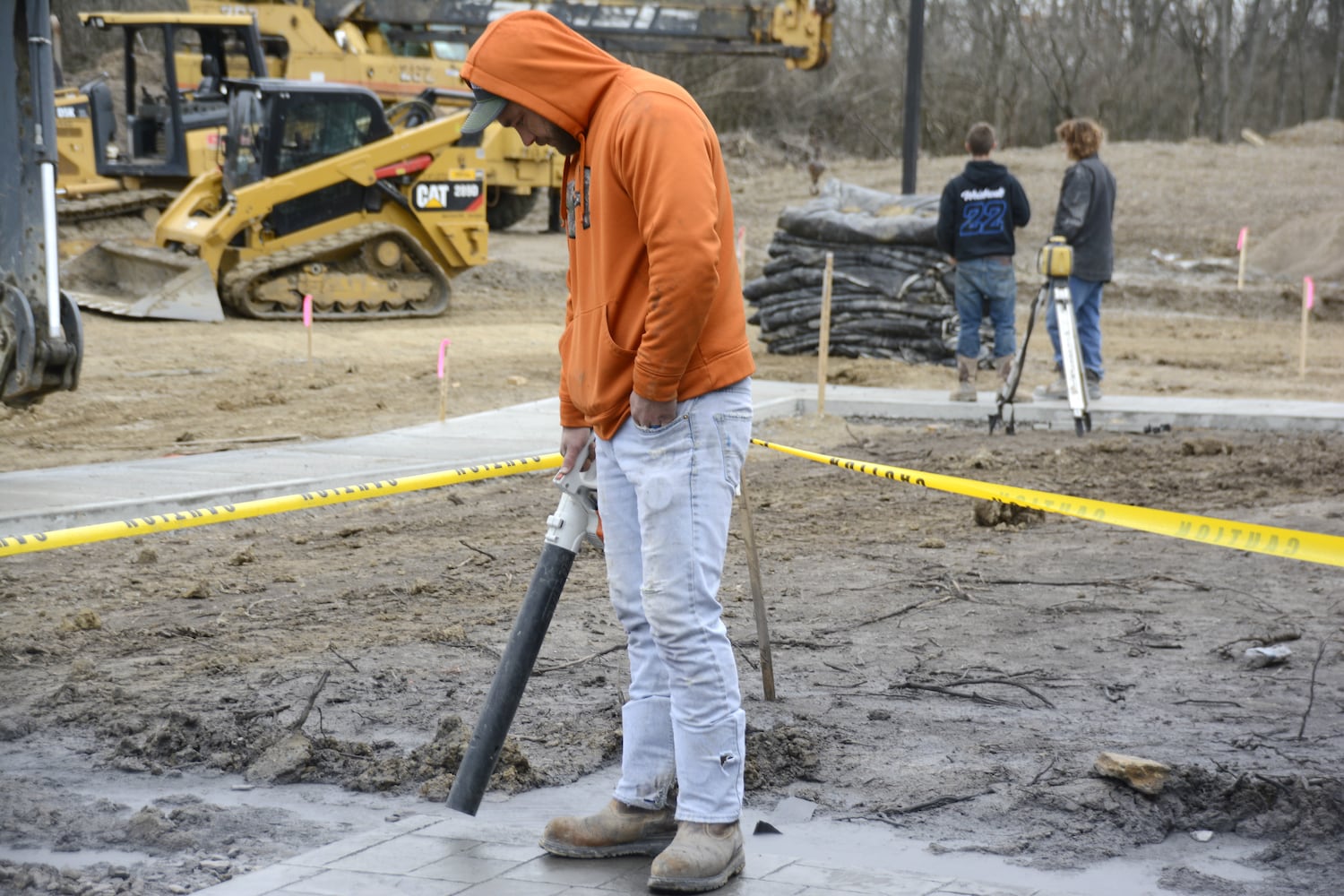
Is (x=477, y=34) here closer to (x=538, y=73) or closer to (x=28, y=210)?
(x=28, y=210)

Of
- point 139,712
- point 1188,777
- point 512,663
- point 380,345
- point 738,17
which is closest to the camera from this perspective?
point 512,663

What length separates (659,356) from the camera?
3.36m

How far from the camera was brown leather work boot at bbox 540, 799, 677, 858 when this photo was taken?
148 inches

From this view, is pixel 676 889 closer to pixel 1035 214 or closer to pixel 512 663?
pixel 512 663

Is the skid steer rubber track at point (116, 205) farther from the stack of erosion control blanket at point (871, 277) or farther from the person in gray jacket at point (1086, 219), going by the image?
the person in gray jacket at point (1086, 219)

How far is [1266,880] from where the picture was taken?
3668mm

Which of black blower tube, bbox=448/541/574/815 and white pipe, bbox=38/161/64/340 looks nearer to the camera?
black blower tube, bbox=448/541/574/815

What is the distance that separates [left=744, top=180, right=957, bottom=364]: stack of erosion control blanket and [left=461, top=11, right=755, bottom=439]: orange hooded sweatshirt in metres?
11.0

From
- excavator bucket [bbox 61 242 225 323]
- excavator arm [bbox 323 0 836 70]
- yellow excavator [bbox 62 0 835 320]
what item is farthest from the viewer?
excavator arm [bbox 323 0 836 70]

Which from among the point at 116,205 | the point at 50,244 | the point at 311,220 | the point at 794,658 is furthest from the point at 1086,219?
the point at 116,205

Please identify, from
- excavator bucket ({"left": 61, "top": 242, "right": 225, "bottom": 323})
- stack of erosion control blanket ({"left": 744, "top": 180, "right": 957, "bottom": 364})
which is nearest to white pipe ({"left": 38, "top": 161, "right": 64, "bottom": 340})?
stack of erosion control blanket ({"left": 744, "top": 180, "right": 957, "bottom": 364})

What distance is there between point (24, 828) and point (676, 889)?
1.80 metres

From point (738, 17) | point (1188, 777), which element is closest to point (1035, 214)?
point (738, 17)

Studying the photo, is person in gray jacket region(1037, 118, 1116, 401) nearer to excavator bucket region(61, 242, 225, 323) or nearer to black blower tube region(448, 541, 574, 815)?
black blower tube region(448, 541, 574, 815)
